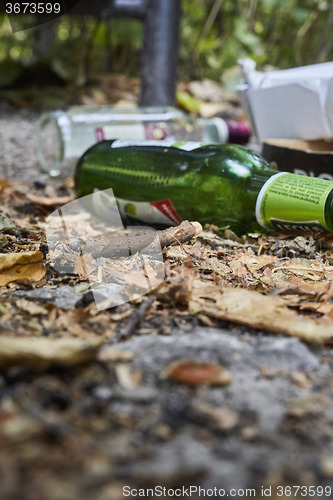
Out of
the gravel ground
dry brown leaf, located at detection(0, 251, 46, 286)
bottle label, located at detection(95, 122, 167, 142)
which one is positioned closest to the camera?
the gravel ground

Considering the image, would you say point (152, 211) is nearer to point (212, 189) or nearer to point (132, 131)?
point (212, 189)

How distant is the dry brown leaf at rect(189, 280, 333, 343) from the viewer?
2.35 feet

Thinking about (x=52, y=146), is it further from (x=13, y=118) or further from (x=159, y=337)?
(x=159, y=337)

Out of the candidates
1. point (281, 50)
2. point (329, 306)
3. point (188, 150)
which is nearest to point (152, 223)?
point (188, 150)

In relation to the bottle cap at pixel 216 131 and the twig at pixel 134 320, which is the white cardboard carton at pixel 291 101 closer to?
the bottle cap at pixel 216 131

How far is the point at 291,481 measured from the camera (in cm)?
47

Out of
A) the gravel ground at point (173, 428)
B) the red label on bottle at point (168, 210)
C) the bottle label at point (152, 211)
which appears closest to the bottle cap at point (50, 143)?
the bottle label at point (152, 211)

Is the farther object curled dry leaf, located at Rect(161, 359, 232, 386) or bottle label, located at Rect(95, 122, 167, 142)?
bottle label, located at Rect(95, 122, 167, 142)

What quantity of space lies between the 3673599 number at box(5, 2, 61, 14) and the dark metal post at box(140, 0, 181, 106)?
1012 mm

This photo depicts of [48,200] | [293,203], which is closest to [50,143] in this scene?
[48,200]

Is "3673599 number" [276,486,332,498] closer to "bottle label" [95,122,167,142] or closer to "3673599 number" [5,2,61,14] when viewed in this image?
"3673599 number" [5,2,61,14]

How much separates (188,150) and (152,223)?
212mm

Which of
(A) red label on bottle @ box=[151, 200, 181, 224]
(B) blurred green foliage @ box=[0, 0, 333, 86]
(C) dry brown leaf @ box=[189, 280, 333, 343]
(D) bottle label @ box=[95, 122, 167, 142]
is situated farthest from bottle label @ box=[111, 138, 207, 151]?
(B) blurred green foliage @ box=[0, 0, 333, 86]

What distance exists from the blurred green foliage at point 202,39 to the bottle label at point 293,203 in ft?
6.91
